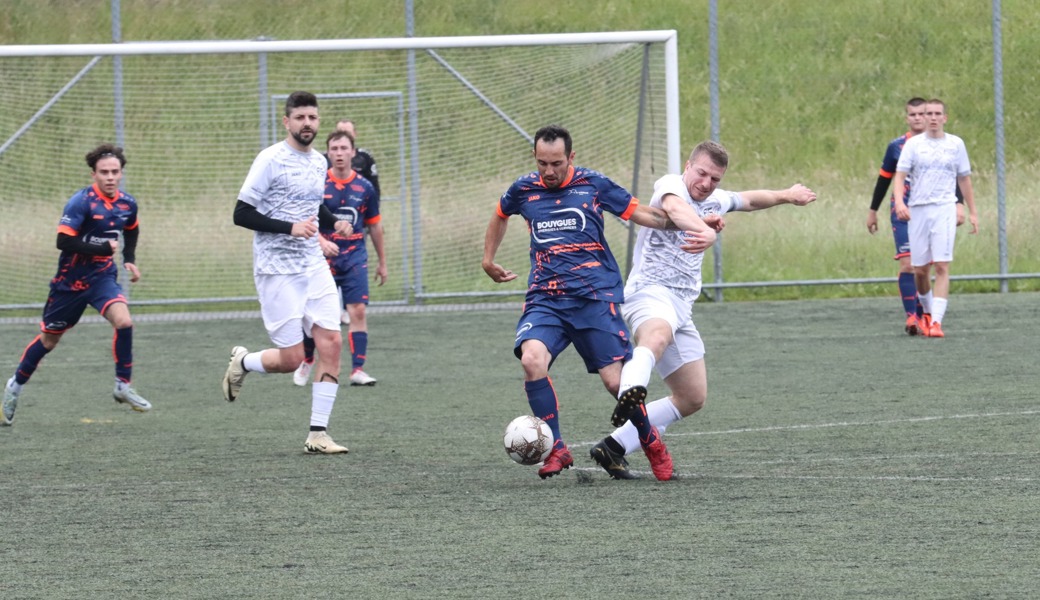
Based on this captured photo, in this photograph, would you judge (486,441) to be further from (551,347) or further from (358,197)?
(358,197)

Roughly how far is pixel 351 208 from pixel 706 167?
4625 millimetres

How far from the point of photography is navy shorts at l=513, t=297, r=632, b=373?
6672 mm

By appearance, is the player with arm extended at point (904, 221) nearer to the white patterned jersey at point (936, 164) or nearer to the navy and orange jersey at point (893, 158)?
the navy and orange jersey at point (893, 158)

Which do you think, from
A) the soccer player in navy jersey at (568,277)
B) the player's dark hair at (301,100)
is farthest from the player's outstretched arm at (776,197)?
the player's dark hair at (301,100)

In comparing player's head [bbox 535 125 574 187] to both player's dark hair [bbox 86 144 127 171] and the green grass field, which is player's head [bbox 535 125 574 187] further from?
player's dark hair [bbox 86 144 127 171]

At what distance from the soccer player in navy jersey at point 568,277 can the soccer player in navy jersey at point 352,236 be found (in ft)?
13.5

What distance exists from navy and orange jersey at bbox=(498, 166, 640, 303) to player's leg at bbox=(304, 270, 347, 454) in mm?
1503

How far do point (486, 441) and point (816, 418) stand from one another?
5.98 feet

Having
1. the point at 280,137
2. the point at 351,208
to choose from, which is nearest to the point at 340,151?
the point at 351,208

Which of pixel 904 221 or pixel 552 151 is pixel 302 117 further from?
pixel 904 221

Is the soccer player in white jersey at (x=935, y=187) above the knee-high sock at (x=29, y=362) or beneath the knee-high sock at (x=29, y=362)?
above

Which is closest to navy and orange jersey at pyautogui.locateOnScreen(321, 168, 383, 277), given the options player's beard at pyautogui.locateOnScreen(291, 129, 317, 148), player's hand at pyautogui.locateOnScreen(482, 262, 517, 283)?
player's beard at pyautogui.locateOnScreen(291, 129, 317, 148)

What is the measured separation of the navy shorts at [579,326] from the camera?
6.67 meters

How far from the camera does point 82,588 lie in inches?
188
